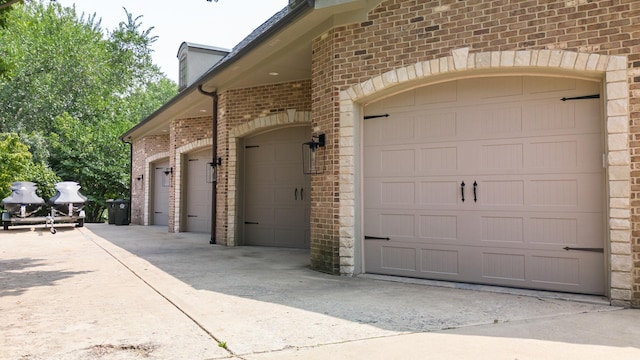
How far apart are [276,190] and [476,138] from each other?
5.21 meters

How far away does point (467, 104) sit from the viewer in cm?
600

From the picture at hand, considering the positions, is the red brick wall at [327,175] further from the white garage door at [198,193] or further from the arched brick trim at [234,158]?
the white garage door at [198,193]

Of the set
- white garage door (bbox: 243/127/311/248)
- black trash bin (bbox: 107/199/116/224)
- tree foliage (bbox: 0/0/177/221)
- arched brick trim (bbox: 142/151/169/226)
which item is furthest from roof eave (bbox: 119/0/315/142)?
tree foliage (bbox: 0/0/177/221)

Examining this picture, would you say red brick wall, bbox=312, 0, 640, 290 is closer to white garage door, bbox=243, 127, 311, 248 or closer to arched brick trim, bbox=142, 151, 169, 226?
white garage door, bbox=243, 127, 311, 248

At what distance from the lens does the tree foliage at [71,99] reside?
940 inches

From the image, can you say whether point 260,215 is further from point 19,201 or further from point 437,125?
point 19,201

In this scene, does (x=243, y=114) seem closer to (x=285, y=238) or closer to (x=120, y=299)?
(x=285, y=238)

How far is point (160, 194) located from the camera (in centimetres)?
1753

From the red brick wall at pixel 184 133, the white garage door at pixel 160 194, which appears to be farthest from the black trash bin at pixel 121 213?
the red brick wall at pixel 184 133

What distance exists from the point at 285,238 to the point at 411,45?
534 centimetres

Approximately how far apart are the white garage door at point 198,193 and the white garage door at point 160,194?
11.0 feet

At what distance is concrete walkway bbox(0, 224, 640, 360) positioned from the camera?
11.0 feet

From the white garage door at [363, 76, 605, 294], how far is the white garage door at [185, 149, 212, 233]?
8.00 m

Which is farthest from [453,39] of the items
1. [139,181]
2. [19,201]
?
[139,181]
